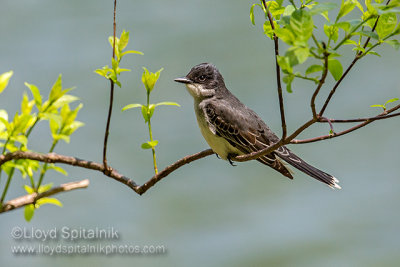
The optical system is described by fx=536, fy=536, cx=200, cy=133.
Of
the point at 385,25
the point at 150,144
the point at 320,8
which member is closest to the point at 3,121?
the point at 150,144

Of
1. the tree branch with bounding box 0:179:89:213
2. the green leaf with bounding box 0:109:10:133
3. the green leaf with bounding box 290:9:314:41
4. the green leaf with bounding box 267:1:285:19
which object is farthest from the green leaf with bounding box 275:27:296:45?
the green leaf with bounding box 0:109:10:133

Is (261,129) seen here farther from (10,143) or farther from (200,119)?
(10,143)

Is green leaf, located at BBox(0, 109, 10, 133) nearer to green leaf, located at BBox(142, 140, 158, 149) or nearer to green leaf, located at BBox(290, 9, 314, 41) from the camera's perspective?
green leaf, located at BBox(142, 140, 158, 149)

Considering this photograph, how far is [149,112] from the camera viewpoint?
231cm

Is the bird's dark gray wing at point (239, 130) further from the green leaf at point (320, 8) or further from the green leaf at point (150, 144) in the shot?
the green leaf at point (320, 8)

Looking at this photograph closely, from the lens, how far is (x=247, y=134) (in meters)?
4.09

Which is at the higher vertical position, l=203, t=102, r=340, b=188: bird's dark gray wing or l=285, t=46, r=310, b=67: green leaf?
l=285, t=46, r=310, b=67: green leaf

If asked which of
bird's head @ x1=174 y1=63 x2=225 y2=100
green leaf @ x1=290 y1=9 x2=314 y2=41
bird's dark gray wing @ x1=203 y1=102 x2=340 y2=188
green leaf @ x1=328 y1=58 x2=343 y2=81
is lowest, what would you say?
bird's dark gray wing @ x1=203 y1=102 x2=340 y2=188

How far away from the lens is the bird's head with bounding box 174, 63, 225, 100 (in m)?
4.31

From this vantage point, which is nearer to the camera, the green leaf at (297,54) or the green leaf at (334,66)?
the green leaf at (297,54)

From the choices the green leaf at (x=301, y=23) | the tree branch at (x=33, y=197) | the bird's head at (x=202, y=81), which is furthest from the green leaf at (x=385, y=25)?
the bird's head at (x=202, y=81)

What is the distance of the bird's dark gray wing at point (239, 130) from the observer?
13.2ft

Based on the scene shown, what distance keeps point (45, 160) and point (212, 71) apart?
2719 millimetres

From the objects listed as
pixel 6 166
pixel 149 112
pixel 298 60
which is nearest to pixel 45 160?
pixel 6 166
